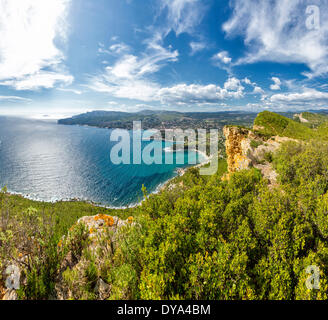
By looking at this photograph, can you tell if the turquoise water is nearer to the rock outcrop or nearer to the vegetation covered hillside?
the rock outcrop

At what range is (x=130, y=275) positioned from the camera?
754cm

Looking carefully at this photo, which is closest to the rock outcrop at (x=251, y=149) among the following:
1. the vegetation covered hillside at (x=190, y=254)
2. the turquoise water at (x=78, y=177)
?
the vegetation covered hillside at (x=190, y=254)

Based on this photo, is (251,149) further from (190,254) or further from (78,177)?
(78,177)

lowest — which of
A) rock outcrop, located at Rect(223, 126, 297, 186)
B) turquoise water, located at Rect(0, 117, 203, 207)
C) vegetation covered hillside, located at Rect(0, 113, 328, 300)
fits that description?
turquoise water, located at Rect(0, 117, 203, 207)

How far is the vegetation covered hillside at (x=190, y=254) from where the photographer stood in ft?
22.3

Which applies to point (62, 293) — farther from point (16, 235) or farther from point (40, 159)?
point (40, 159)

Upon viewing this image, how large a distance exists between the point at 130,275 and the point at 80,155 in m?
164

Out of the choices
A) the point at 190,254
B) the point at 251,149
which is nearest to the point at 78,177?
the point at 251,149

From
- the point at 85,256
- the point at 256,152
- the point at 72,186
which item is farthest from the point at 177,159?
the point at 85,256

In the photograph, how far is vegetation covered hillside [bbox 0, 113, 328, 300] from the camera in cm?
679

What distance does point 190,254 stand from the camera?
769 cm

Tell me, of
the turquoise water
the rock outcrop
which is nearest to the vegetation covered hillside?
the rock outcrop

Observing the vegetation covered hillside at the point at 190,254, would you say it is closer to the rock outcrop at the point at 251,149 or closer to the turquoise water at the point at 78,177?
the rock outcrop at the point at 251,149

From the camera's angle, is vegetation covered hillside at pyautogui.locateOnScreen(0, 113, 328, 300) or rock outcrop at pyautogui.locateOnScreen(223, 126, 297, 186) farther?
rock outcrop at pyautogui.locateOnScreen(223, 126, 297, 186)
